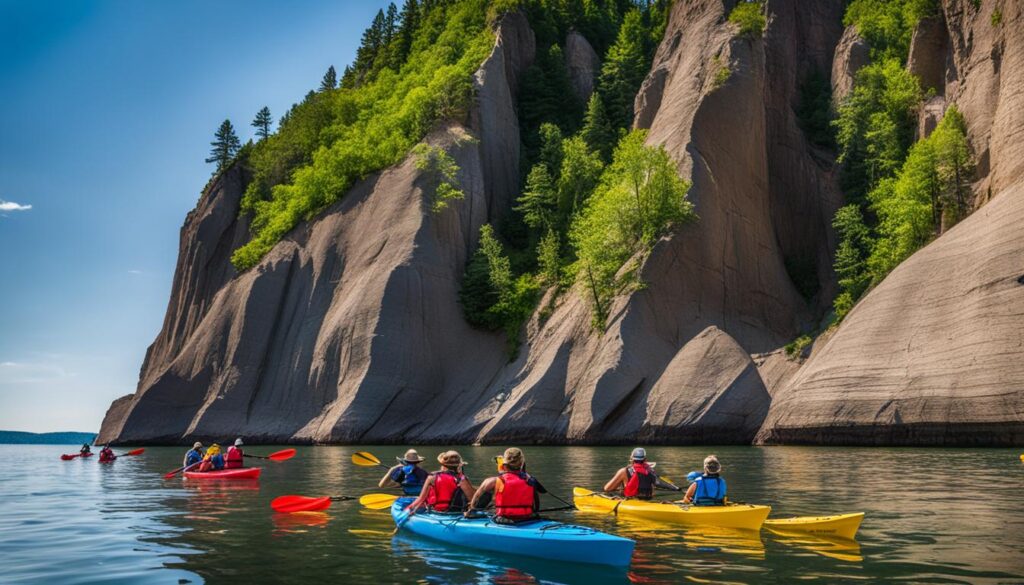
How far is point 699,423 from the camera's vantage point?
43062mm

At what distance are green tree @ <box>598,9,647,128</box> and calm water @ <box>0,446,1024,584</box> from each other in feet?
175

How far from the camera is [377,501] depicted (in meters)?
18.8

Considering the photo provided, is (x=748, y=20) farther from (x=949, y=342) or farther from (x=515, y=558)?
(x=515, y=558)

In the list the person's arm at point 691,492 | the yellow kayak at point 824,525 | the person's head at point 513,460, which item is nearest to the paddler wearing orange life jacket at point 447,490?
the person's head at point 513,460

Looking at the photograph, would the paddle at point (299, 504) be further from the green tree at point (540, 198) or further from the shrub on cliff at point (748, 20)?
the shrub on cliff at point (748, 20)

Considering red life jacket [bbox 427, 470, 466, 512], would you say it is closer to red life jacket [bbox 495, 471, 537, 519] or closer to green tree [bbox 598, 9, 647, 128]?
red life jacket [bbox 495, 471, 537, 519]

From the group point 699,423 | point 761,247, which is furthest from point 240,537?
point 761,247

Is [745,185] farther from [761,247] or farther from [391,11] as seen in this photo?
[391,11]

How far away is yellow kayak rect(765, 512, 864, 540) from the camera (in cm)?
1380

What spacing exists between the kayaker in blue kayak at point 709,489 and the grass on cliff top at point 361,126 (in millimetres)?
55260

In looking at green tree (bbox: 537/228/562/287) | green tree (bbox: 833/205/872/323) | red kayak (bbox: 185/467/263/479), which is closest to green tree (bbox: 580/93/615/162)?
green tree (bbox: 537/228/562/287)

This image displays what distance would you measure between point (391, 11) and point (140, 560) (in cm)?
10059

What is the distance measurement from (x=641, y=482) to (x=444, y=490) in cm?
486

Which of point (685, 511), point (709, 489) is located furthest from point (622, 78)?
point (685, 511)
